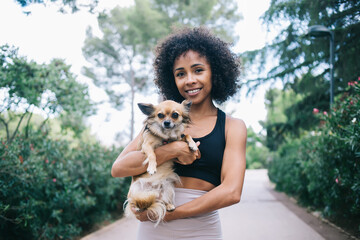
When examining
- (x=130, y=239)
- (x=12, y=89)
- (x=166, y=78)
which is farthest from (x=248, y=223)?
(x=12, y=89)

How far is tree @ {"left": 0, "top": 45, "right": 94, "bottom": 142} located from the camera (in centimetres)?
468

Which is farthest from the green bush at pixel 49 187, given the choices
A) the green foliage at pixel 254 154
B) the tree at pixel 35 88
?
the green foliage at pixel 254 154

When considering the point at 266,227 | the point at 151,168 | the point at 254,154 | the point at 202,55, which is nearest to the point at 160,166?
the point at 151,168

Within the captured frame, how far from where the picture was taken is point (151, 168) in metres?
2.06

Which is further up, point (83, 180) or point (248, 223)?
point (83, 180)

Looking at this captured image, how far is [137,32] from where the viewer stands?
1591 centimetres

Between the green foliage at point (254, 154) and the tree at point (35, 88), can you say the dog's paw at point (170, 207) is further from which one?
the green foliage at point (254, 154)

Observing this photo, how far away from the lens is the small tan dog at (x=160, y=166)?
6.25 ft

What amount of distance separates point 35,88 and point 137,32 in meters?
11.7

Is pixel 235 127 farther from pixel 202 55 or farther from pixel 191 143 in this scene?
pixel 202 55

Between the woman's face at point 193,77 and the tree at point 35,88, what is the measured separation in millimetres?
3648

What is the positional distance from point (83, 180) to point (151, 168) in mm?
4597

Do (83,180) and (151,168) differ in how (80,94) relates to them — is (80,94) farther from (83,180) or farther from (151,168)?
(151,168)

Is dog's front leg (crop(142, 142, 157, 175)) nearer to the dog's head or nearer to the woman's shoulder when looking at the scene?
the dog's head
